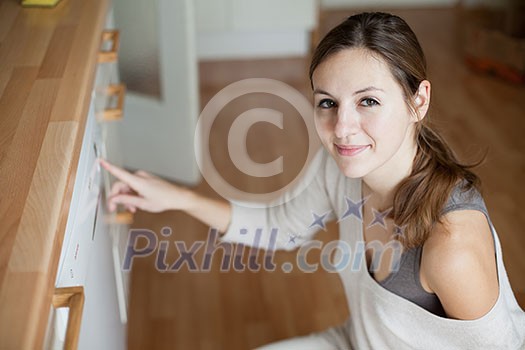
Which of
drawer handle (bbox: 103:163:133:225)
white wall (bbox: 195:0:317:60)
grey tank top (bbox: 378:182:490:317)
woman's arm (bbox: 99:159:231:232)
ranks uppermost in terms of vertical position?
white wall (bbox: 195:0:317:60)

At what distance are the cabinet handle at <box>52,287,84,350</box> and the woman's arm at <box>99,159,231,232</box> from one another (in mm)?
462

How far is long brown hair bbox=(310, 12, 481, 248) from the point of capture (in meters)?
1.13

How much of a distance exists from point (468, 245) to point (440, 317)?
5.1 inches

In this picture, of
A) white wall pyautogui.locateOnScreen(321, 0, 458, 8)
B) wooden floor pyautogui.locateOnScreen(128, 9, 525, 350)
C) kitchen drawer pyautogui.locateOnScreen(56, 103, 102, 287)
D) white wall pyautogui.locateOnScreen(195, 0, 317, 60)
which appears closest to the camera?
kitchen drawer pyautogui.locateOnScreen(56, 103, 102, 287)

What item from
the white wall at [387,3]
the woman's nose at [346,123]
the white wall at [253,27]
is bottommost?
the woman's nose at [346,123]

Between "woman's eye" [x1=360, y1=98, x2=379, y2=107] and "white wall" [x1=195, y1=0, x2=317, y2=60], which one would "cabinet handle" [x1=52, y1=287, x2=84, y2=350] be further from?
"white wall" [x1=195, y1=0, x2=317, y2=60]

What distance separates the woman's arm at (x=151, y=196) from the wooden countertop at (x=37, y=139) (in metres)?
0.19

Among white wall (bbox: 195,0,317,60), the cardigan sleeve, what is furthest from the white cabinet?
white wall (bbox: 195,0,317,60)

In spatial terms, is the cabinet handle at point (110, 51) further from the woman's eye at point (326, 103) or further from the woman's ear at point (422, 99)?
the woman's ear at point (422, 99)

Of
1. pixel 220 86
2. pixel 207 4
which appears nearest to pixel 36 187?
pixel 220 86

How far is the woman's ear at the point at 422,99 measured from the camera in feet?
3.84

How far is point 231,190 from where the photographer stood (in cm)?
277

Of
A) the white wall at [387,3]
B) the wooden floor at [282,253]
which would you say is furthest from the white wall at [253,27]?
the white wall at [387,3]

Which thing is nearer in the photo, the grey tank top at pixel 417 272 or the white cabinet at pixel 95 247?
the white cabinet at pixel 95 247
